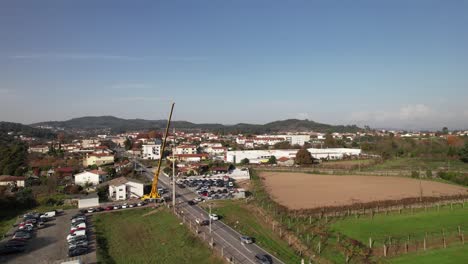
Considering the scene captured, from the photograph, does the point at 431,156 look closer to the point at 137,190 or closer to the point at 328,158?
the point at 328,158

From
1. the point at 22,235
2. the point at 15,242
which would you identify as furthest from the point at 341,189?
the point at 15,242

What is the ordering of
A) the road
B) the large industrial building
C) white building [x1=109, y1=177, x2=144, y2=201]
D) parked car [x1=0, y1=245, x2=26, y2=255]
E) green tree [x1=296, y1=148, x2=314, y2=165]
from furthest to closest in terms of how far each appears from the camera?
the large industrial building < green tree [x1=296, y1=148, x2=314, y2=165] < white building [x1=109, y1=177, x2=144, y2=201] < parked car [x1=0, y1=245, x2=26, y2=255] < the road

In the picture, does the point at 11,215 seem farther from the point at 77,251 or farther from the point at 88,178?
the point at 77,251

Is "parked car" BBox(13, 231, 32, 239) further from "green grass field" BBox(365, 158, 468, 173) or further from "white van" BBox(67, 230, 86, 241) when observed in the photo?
"green grass field" BBox(365, 158, 468, 173)

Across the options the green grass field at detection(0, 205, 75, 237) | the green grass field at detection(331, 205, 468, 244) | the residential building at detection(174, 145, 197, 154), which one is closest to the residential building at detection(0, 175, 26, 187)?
the green grass field at detection(0, 205, 75, 237)

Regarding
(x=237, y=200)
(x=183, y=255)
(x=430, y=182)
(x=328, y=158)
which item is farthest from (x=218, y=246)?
(x=328, y=158)

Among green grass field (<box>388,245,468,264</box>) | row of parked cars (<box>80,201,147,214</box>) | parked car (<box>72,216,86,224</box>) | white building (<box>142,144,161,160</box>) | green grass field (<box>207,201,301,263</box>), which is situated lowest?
row of parked cars (<box>80,201,147,214</box>)

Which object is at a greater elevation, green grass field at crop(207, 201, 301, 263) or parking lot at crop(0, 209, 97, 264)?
green grass field at crop(207, 201, 301, 263)

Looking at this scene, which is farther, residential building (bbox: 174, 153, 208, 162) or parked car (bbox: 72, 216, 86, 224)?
residential building (bbox: 174, 153, 208, 162)
